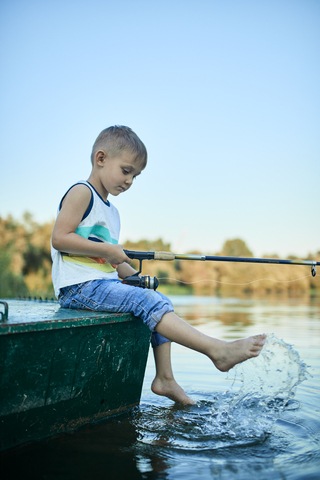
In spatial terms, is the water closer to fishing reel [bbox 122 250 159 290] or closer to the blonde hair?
fishing reel [bbox 122 250 159 290]

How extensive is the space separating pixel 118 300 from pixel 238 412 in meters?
0.78

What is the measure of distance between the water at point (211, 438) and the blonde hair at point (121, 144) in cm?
111

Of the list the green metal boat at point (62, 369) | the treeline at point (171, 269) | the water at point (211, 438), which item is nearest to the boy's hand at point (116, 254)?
the green metal boat at point (62, 369)

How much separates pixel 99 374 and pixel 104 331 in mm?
200

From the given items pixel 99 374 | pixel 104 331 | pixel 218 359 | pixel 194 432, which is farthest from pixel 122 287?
pixel 194 432

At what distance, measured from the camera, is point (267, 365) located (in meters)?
2.36

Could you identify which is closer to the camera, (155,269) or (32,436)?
(32,436)

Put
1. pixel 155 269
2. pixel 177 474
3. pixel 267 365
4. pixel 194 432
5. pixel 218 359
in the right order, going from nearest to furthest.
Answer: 1. pixel 177 474
2. pixel 194 432
3. pixel 218 359
4. pixel 267 365
5. pixel 155 269

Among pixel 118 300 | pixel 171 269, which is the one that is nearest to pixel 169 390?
pixel 118 300

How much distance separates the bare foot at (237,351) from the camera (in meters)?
1.94

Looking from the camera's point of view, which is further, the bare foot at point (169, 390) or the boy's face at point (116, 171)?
the boy's face at point (116, 171)

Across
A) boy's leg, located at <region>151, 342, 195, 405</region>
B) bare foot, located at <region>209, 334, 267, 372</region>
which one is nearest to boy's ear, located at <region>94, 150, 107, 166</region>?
boy's leg, located at <region>151, 342, 195, 405</region>

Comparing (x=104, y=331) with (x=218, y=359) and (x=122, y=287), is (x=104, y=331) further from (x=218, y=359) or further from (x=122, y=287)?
(x=218, y=359)

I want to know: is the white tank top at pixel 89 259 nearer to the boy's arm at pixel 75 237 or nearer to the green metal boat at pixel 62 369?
the boy's arm at pixel 75 237
